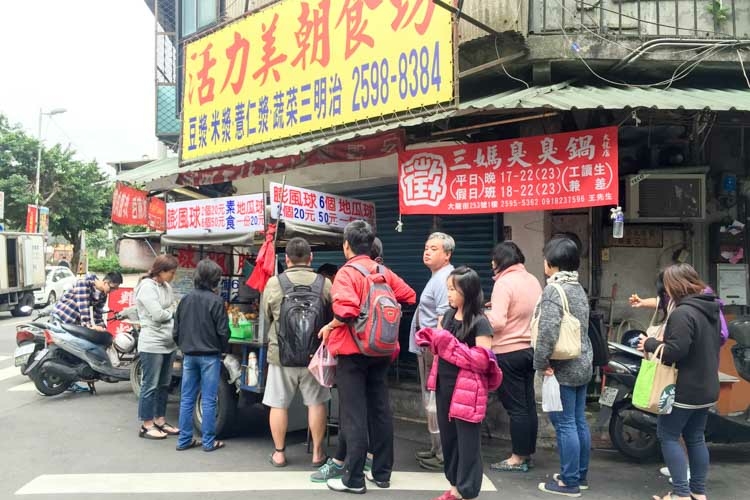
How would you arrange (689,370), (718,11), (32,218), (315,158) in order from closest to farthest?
(689,370) → (718,11) → (315,158) → (32,218)

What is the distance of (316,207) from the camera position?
5539 mm

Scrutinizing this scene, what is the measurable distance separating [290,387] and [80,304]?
410 centimetres

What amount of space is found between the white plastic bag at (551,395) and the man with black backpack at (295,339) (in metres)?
1.65

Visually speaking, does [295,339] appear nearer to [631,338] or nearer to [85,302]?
[631,338]

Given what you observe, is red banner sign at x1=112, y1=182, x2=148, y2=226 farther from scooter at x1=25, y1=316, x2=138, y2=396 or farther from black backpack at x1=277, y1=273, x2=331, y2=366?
black backpack at x1=277, y1=273, x2=331, y2=366

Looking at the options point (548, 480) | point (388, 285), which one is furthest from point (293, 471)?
point (548, 480)

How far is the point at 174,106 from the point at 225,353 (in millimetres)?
8791

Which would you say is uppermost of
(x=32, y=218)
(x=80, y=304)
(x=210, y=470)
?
(x=32, y=218)

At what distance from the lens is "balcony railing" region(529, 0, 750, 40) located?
570 cm

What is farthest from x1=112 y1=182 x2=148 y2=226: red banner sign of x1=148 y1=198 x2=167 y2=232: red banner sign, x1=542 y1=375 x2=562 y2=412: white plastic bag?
x1=542 y1=375 x2=562 y2=412: white plastic bag

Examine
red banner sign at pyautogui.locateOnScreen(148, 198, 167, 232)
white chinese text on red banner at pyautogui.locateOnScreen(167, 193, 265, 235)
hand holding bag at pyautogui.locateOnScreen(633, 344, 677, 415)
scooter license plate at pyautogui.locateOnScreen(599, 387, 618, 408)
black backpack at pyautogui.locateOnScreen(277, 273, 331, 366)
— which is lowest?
scooter license plate at pyautogui.locateOnScreen(599, 387, 618, 408)

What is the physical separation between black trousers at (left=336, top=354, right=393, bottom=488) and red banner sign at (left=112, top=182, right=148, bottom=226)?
242 inches

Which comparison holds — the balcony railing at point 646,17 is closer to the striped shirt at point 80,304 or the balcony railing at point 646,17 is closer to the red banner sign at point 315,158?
the red banner sign at point 315,158

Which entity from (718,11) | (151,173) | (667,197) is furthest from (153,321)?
(718,11)
